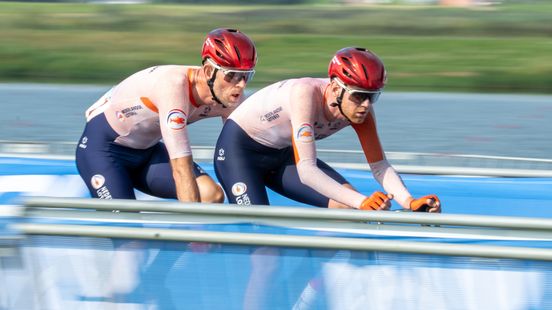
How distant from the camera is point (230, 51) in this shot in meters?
3.71

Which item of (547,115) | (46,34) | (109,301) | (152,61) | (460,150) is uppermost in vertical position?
(46,34)

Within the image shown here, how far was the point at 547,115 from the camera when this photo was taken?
9969 mm

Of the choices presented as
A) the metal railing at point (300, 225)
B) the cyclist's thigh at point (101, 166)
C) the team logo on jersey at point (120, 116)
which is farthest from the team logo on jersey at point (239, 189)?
the metal railing at point (300, 225)

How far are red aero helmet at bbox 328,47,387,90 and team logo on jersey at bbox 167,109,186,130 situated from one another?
59 centimetres

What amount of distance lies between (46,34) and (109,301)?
50.0ft

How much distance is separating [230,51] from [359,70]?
51cm

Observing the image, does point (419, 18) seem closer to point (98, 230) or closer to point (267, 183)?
point (267, 183)

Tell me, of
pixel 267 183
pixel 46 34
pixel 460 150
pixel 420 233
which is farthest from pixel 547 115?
pixel 46 34

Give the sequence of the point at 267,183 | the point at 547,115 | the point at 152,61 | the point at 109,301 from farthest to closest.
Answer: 1. the point at 152,61
2. the point at 547,115
3. the point at 267,183
4. the point at 109,301

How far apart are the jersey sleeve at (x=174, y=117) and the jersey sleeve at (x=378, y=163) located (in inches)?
27.5

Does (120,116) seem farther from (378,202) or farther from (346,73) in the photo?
(378,202)

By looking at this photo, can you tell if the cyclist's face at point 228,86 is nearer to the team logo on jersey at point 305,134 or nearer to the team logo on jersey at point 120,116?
the team logo on jersey at point 305,134

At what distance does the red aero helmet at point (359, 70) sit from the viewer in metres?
3.53

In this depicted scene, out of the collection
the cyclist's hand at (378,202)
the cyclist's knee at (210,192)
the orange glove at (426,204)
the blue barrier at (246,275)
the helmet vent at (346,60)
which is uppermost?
the helmet vent at (346,60)
